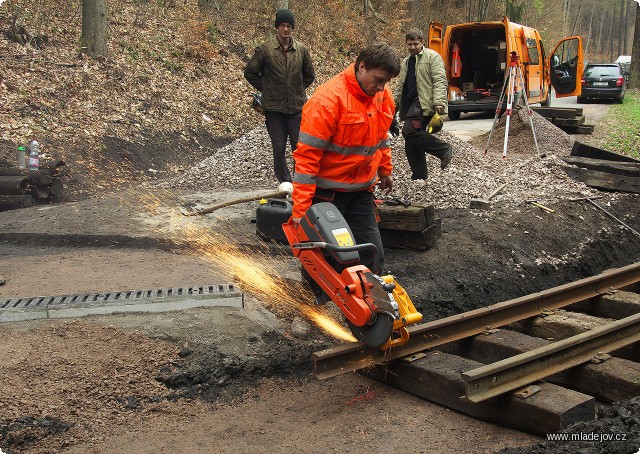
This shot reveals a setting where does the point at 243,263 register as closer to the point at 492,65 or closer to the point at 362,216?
the point at 362,216

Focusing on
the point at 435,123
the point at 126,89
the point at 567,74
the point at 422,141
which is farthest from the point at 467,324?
the point at 567,74

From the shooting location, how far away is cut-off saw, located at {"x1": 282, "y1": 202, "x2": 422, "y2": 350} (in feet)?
14.3

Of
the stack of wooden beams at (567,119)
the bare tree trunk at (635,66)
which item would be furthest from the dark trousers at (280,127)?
the bare tree trunk at (635,66)

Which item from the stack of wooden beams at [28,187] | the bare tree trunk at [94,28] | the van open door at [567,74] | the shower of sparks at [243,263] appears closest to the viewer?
the shower of sparks at [243,263]

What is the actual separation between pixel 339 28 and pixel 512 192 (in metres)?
16.8

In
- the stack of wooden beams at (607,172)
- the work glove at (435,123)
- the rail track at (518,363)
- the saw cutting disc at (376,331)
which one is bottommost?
the rail track at (518,363)

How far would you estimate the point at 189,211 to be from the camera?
862 centimetres

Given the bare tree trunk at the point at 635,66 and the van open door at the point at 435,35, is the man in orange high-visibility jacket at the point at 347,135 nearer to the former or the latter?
the van open door at the point at 435,35

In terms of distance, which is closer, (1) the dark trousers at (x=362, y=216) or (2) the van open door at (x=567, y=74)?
(1) the dark trousers at (x=362, y=216)

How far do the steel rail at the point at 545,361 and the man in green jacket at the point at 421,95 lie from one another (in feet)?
13.2

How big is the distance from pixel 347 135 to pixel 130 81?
1086 centimetres

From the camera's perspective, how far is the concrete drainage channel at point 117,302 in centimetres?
521

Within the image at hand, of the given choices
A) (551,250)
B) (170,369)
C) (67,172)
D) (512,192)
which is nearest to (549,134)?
(512,192)

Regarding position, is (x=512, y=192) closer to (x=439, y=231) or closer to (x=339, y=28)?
(x=439, y=231)
